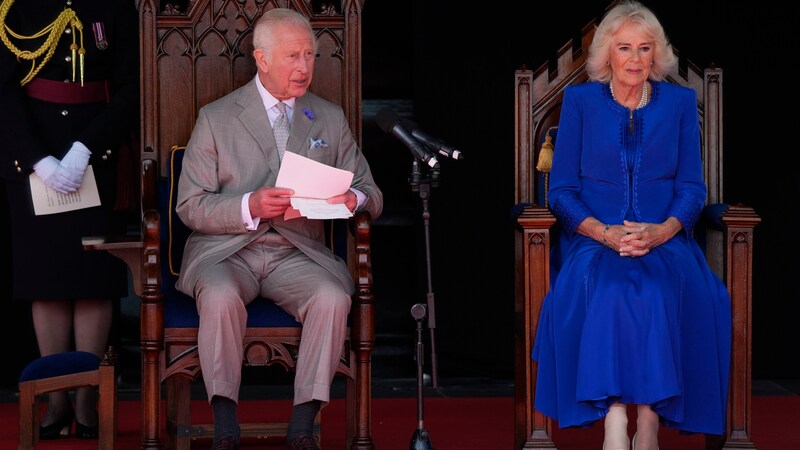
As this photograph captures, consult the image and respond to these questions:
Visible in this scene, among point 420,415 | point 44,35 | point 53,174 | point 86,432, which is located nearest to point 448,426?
point 420,415

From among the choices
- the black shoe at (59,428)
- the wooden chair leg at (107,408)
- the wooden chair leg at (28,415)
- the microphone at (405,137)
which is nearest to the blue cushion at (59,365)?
the wooden chair leg at (28,415)

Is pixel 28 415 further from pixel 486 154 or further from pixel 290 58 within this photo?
pixel 486 154

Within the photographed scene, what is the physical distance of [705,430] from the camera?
4215 millimetres

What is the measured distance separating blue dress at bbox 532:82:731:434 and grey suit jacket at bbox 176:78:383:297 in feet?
2.05

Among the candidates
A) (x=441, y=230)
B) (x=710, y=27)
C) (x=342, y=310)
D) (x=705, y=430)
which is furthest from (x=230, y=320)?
(x=710, y=27)

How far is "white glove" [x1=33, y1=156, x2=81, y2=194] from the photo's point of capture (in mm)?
4762

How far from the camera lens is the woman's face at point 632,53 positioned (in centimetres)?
442

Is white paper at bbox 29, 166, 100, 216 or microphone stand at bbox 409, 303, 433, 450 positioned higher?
white paper at bbox 29, 166, 100, 216

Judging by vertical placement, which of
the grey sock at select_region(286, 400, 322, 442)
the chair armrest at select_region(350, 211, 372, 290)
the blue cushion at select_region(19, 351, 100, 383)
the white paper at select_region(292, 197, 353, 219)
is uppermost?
the white paper at select_region(292, 197, 353, 219)

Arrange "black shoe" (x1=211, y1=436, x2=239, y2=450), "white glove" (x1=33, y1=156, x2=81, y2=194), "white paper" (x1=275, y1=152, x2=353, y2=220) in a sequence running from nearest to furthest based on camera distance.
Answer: "black shoe" (x1=211, y1=436, x2=239, y2=450) < "white paper" (x1=275, y1=152, x2=353, y2=220) < "white glove" (x1=33, y1=156, x2=81, y2=194)

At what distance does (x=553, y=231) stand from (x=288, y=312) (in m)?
0.95

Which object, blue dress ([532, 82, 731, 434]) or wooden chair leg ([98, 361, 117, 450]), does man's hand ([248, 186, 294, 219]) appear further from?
blue dress ([532, 82, 731, 434])

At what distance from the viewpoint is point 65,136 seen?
191 inches

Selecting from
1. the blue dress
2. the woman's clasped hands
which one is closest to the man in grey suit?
the blue dress
